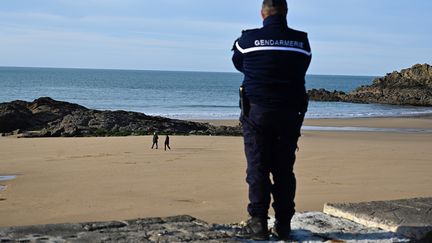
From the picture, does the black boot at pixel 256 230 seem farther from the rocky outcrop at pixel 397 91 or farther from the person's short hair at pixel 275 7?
the rocky outcrop at pixel 397 91

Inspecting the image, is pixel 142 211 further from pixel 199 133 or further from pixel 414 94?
pixel 414 94

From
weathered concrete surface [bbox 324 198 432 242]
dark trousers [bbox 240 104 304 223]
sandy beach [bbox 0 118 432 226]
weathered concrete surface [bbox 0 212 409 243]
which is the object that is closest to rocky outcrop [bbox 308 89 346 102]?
sandy beach [bbox 0 118 432 226]

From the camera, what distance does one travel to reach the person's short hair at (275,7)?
4.07 meters

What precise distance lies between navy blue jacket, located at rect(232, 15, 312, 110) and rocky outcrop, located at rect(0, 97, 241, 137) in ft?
77.2

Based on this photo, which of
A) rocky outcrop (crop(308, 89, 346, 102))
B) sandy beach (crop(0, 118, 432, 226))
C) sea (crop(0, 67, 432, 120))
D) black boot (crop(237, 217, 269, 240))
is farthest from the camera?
rocky outcrop (crop(308, 89, 346, 102))

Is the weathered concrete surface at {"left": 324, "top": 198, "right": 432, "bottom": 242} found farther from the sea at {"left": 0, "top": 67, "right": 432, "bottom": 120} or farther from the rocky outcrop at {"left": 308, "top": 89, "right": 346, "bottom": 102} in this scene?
the rocky outcrop at {"left": 308, "top": 89, "right": 346, "bottom": 102}

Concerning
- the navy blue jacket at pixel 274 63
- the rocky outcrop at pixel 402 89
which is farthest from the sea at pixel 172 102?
the navy blue jacket at pixel 274 63

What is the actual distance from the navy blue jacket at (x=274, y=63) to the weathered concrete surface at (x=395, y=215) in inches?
41.9

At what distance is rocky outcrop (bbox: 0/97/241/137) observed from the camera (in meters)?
27.7

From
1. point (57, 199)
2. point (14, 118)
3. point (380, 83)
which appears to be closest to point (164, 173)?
point (57, 199)

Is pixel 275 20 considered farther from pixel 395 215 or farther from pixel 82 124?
pixel 82 124

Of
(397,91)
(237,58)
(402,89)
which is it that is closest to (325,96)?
(397,91)

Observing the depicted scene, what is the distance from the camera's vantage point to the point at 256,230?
13.4 ft

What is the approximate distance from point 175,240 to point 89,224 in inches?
29.2
